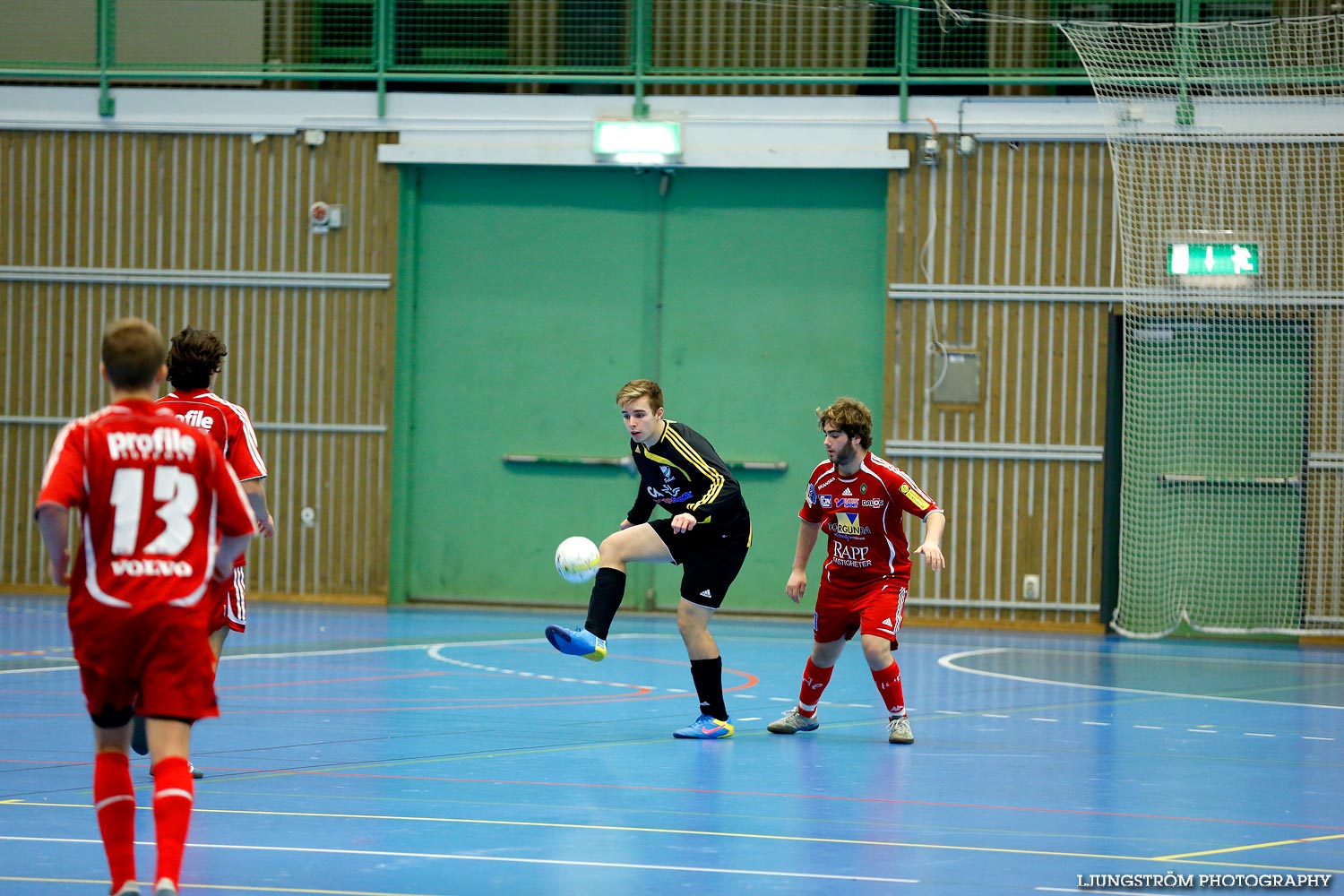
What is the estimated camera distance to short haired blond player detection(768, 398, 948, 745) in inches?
326

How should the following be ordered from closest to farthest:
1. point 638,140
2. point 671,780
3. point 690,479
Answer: point 671,780
point 690,479
point 638,140

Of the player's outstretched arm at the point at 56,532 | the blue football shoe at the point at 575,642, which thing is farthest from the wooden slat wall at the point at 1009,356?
the player's outstretched arm at the point at 56,532

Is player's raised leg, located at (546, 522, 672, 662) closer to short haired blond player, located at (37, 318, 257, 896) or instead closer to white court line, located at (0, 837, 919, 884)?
white court line, located at (0, 837, 919, 884)

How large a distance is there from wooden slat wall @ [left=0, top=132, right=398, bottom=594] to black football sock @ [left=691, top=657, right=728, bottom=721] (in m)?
9.64

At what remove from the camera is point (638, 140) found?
16703 mm

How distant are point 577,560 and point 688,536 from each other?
2.07 ft

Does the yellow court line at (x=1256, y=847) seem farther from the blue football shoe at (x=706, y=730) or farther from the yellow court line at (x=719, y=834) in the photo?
the blue football shoe at (x=706, y=730)

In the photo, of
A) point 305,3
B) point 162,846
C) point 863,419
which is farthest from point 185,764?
point 305,3

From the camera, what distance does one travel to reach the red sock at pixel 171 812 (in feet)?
13.7

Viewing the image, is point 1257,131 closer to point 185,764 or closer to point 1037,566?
point 1037,566

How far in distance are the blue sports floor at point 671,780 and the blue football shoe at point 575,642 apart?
0.51 m

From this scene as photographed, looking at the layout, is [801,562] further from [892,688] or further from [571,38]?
[571,38]

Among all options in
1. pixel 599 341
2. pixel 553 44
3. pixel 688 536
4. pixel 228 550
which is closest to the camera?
pixel 228 550

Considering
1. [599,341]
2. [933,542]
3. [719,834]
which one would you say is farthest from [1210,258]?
[719,834]
